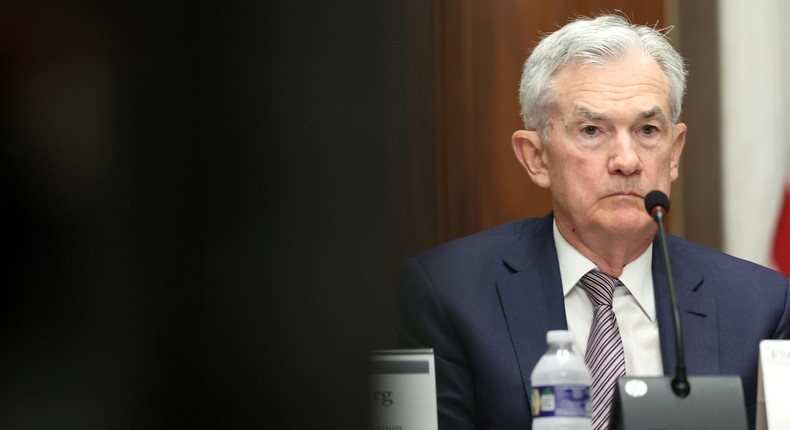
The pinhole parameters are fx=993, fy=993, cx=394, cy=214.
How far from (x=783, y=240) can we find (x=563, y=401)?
178 centimetres

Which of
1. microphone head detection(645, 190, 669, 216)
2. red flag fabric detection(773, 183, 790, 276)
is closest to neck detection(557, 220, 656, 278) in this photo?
microphone head detection(645, 190, 669, 216)

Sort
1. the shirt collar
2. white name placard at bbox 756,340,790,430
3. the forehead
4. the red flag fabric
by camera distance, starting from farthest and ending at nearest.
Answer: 1. the red flag fabric
2. the forehead
3. the shirt collar
4. white name placard at bbox 756,340,790,430

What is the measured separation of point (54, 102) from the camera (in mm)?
211

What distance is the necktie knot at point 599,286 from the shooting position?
2.08 metres

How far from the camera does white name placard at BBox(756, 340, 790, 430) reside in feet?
5.15

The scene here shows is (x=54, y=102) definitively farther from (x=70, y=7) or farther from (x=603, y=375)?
(x=603, y=375)

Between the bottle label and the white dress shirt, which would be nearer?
the bottle label

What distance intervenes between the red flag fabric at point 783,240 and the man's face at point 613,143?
0.80m

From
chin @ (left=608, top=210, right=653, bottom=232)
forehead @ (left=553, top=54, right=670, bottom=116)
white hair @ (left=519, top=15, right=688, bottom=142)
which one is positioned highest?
white hair @ (left=519, top=15, right=688, bottom=142)

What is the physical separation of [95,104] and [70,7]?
0.8 inches

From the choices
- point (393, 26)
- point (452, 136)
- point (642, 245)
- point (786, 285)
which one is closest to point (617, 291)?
point (642, 245)

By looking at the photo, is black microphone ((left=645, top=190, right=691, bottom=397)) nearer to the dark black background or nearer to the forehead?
the forehead

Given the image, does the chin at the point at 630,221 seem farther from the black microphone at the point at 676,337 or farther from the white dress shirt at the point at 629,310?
the black microphone at the point at 676,337

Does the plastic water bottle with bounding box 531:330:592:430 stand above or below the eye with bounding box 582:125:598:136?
below
